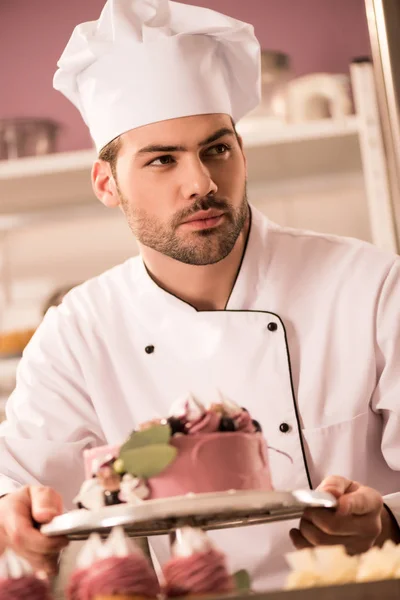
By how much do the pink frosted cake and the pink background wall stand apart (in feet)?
5.91

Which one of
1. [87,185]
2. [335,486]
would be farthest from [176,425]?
[87,185]

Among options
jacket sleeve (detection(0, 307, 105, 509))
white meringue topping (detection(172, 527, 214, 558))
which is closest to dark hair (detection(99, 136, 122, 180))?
jacket sleeve (detection(0, 307, 105, 509))

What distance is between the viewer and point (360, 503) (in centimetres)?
87

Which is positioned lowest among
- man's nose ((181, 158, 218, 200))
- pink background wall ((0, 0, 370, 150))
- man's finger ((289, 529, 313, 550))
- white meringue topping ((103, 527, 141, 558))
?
man's finger ((289, 529, 313, 550))

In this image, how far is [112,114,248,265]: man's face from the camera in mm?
1307

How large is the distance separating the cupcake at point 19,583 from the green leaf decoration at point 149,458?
6.5 inches

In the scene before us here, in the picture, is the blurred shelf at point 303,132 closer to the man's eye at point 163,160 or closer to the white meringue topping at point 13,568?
the man's eye at point 163,160

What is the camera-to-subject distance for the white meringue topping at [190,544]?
0.67 m

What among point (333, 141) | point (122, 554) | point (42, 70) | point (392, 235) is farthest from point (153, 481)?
point (42, 70)

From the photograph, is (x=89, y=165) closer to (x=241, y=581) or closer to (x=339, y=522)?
(x=339, y=522)

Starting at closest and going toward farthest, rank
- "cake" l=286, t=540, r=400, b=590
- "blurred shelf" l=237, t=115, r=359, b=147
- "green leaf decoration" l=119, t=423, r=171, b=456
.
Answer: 1. "cake" l=286, t=540, r=400, b=590
2. "green leaf decoration" l=119, t=423, r=171, b=456
3. "blurred shelf" l=237, t=115, r=359, b=147

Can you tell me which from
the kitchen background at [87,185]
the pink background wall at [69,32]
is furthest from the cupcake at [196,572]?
the pink background wall at [69,32]

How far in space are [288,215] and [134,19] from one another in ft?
4.10

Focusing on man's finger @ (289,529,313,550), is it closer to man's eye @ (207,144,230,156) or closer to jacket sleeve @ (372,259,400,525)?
jacket sleeve @ (372,259,400,525)
